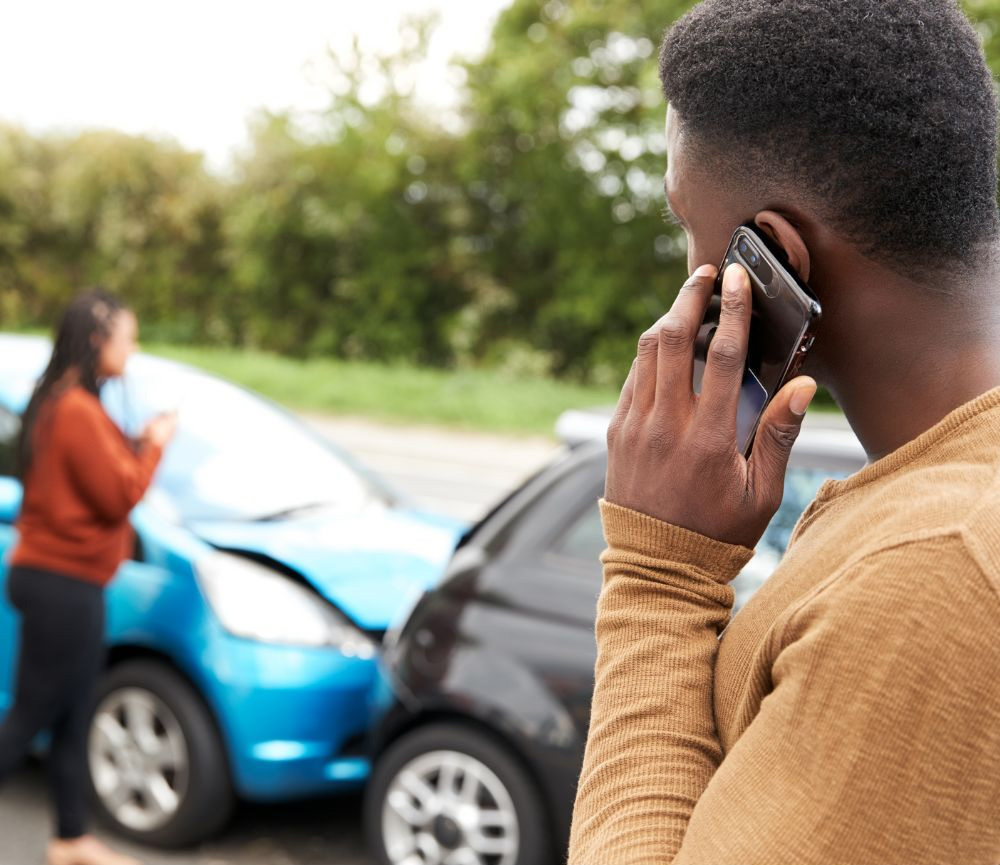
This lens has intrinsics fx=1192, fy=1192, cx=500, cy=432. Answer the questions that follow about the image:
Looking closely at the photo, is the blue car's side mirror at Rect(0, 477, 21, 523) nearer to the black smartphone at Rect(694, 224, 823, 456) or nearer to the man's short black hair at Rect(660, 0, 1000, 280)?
the black smartphone at Rect(694, 224, 823, 456)

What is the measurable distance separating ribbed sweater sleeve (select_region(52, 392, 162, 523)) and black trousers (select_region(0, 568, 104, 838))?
273mm

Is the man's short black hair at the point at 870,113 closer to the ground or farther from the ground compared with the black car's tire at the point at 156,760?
farther from the ground

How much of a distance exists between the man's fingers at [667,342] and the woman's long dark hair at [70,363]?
3044 millimetres

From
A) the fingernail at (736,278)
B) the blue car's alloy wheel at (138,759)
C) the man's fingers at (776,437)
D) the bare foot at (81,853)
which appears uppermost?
the fingernail at (736,278)

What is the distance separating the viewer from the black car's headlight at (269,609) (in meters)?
3.88

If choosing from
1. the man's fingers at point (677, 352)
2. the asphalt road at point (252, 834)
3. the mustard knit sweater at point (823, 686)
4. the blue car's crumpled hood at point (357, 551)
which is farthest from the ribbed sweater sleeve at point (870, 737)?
the asphalt road at point (252, 834)

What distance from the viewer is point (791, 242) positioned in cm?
110

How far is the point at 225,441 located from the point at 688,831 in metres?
4.02

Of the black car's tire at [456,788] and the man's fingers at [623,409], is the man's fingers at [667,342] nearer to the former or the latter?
the man's fingers at [623,409]

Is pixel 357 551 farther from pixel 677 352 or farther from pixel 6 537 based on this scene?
pixel 677 352

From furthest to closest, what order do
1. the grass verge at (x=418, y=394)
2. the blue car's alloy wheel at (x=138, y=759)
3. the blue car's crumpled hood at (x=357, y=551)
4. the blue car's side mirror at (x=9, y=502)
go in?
the grass verge at (x=418, y=394) < the blue car's side mirror at (x=9, y=502) < the blue car's crumpled hood at (x=357, y=551) < the blue car's alloy wheel at (x=138, y=759)

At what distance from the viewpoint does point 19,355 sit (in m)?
4.98

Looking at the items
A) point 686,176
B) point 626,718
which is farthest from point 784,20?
point 626,718

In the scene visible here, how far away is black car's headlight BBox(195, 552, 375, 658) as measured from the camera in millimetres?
3877
